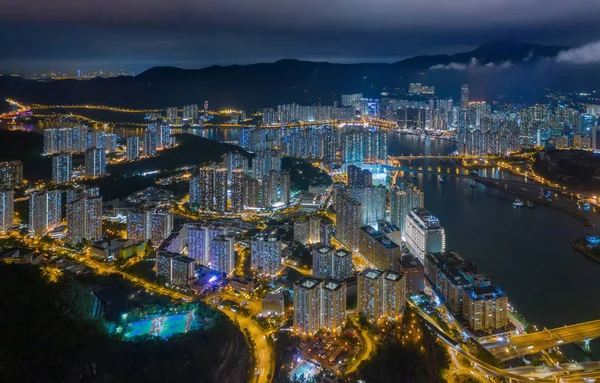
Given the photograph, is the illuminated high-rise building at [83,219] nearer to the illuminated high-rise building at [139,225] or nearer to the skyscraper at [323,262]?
the illuminated high-rise building at [139,225]

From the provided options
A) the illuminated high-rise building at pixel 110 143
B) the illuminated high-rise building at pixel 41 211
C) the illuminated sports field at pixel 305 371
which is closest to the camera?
the illuminated sports field at pixel 305 371

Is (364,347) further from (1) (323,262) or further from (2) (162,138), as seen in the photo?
(2) (162,138)

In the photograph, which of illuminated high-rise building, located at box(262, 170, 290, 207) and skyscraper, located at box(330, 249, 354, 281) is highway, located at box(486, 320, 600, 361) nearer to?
skyscraper, located at box(330, 249, 354, 281)

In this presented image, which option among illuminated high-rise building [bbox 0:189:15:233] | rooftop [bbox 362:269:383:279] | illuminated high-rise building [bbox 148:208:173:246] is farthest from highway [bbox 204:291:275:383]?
illuminated high-rise building [bbox 0:189:15:233]

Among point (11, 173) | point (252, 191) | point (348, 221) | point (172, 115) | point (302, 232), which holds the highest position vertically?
point (172, 115)

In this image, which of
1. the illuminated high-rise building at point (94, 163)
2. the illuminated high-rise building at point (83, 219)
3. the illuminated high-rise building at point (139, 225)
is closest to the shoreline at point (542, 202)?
the illuminated high-rise building at point (139, 225)

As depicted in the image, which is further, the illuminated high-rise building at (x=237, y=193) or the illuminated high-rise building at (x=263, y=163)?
the illuminated high-rise building at (x=263, y=163)

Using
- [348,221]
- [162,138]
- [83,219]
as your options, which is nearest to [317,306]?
[348,221]
